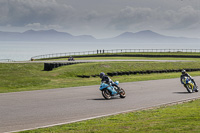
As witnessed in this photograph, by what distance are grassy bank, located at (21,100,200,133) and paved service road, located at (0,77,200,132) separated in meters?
1.04

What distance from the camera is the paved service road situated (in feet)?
37.4

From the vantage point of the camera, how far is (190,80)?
66.6 feet

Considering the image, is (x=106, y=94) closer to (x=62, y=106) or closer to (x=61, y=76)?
(x=62, y=106)

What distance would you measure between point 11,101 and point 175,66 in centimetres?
3184

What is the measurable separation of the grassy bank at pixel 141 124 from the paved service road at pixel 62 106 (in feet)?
3.43

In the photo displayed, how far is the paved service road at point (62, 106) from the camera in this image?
37.4ft

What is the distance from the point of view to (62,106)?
14500mm

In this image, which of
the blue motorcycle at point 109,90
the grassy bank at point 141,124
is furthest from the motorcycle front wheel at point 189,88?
the grassy bank at point 141,124

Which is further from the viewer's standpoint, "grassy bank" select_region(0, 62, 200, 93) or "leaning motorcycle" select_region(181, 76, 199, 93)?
"grassy bank" select_region(0, 62, 200, 93)

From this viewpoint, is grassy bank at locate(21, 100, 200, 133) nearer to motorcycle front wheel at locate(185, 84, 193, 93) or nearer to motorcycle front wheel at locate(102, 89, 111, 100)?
motorcycle front wheel at locate(102, 89, 111, 100)

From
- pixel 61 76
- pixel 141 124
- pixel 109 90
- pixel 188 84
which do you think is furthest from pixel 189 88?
pixel 61 76

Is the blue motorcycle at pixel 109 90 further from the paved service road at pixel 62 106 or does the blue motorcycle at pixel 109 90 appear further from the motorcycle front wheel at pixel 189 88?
the motorcycle front wheel at pixel 189 88

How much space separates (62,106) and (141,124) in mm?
5386

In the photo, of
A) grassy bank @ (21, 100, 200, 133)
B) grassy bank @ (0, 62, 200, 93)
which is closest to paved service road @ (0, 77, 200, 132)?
grassy bank @ (21, 100, 200, 133)
